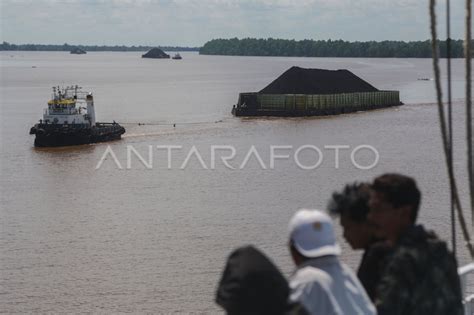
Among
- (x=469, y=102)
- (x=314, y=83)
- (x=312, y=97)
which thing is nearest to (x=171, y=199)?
(x=469, y=102)

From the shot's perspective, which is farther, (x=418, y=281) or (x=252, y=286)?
(x=418, y=281)

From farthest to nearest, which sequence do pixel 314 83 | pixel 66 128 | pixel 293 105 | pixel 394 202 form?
pixel 314 83 < pixel 293 105 < pixel 66 128 < pixel 394 202

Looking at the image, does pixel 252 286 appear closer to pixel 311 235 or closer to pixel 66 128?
Result: pixel 311 235

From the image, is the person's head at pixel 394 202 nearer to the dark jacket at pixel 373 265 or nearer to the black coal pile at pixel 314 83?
the dark jacket at pixel 373 265

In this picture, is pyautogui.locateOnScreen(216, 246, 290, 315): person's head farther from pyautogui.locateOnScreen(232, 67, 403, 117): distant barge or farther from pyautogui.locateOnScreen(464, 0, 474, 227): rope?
pyautogui.locateOnScreen(232, 67, 403, 117): distant barge

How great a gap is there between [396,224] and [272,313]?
78 centimetres

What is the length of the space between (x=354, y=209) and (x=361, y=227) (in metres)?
0.08

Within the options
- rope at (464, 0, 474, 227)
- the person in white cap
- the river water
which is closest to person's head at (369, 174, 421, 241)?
the person in white cap

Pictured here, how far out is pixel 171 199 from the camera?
80.6ft

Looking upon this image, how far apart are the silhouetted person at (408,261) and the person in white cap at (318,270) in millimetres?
198

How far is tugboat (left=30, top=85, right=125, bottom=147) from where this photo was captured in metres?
39.6

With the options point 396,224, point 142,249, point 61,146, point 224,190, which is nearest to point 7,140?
point 61,146

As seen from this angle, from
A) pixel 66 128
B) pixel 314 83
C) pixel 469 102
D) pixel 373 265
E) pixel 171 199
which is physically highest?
pixel 314 83

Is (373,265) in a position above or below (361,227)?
below
